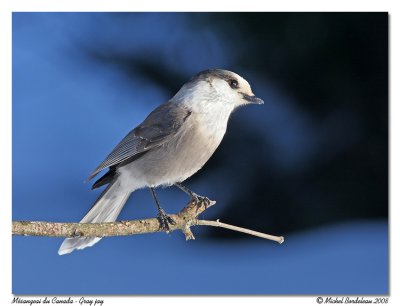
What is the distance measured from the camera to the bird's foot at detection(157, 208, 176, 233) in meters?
2.36

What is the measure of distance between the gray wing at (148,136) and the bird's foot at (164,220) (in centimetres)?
26

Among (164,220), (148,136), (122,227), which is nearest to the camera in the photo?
(122,227)

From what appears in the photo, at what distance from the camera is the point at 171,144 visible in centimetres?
246

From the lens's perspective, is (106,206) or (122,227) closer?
(122,227)

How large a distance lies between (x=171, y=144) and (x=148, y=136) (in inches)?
4.0

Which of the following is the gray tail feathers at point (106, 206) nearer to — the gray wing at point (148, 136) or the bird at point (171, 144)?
the bird at point (171, 144)

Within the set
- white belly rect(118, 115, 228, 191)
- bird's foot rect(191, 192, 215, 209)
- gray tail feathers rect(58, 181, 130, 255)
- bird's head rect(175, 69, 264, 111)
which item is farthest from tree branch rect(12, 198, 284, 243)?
bird's head rect(175, 69, 264, 111)

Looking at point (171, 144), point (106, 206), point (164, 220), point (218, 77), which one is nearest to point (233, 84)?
point (218, 77)

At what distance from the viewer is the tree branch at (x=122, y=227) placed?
2066 millimetres

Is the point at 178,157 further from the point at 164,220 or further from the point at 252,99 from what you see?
→ the point at 252,99

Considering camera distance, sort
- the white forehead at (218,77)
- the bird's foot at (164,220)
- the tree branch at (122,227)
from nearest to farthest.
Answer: the tree branch at (122,227) → the bird's foot at (164,220) → the white forehead at (218,77)

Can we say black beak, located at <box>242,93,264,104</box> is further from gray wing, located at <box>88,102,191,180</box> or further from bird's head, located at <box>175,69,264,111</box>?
gray wing, located at <box>88,102,191,180</box>

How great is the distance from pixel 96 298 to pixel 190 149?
0.68 m

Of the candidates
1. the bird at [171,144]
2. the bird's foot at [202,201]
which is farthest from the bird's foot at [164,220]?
the bird's foot at [202,201]
